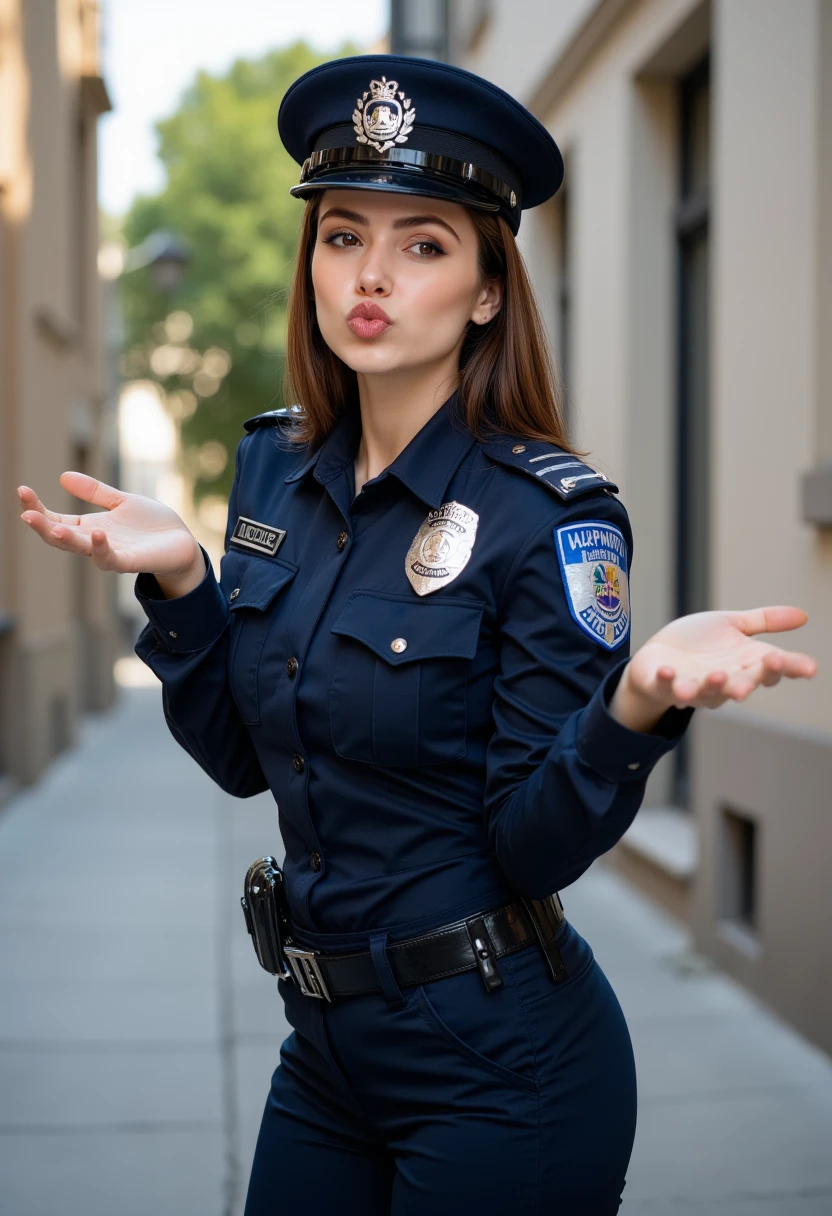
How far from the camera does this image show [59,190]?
35.0 ft

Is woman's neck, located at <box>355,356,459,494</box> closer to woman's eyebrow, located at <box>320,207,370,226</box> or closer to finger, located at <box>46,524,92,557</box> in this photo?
woman's eyebrow, located at <box>320,207,370,226</box>

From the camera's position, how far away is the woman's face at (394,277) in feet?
5.63

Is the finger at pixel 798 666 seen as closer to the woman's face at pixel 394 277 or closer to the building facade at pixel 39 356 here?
the woman's face at pixel 394 277

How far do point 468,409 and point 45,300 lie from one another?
8.76m

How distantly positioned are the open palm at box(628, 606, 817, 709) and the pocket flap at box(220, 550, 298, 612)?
1.94 feet

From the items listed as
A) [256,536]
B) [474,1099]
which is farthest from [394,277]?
[474,1099]

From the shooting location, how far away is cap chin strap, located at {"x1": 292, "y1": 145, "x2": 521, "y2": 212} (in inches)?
67.2

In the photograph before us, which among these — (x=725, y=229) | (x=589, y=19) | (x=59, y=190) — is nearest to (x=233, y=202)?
(x=59, y=190)

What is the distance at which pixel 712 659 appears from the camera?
1360mm

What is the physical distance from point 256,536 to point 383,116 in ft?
1.88

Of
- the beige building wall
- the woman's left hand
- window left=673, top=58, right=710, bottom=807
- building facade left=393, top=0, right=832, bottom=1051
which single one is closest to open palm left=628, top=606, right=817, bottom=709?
the woman's left hand

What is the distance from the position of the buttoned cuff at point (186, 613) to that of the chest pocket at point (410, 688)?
24 cm

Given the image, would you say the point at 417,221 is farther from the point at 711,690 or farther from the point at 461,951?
Result: the point at 461,951

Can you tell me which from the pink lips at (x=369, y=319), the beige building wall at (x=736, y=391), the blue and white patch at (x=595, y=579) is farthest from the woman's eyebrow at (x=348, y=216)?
the beige building wall at (x=736, y=391)
